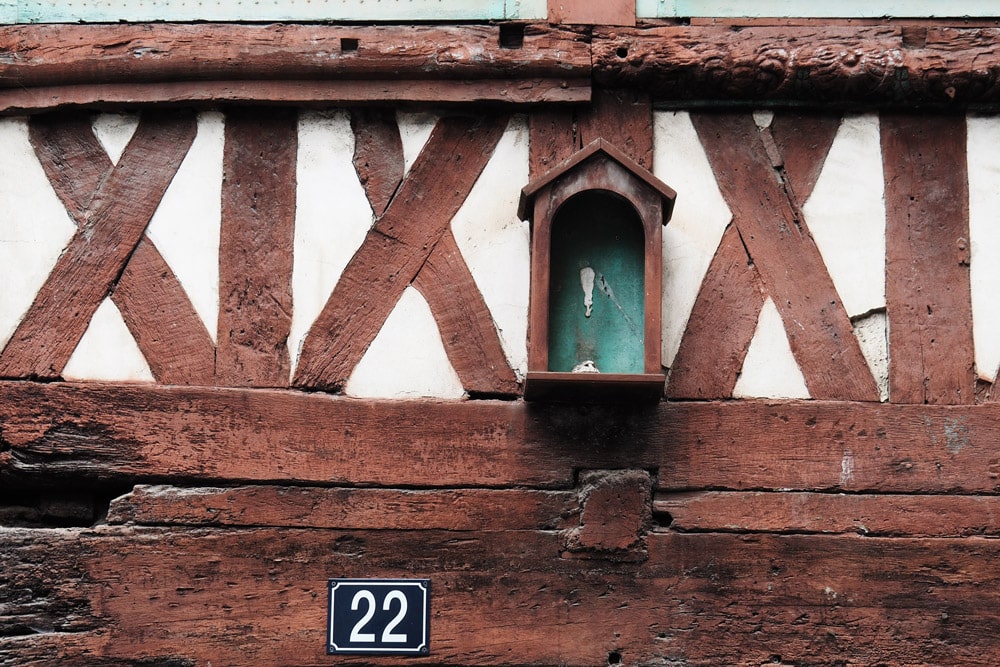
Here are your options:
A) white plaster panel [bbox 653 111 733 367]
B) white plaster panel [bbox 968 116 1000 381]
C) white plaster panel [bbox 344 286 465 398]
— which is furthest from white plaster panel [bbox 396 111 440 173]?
white plaster panel [bbox 968 116 1000 381]

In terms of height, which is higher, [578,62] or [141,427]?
[578,62]

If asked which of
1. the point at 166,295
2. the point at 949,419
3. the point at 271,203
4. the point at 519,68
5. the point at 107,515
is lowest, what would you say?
the point at 107,515

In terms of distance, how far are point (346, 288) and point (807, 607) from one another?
1475 mm

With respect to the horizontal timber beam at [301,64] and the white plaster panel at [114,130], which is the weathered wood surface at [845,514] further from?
the white plaster panel at [114,130]

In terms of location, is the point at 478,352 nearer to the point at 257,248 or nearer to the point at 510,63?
the point at 257,248

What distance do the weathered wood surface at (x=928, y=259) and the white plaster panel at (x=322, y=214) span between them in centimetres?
145

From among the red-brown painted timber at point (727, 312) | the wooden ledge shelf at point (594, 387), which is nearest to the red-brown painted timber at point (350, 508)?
the wooden ledge shelf at point (594, 387)

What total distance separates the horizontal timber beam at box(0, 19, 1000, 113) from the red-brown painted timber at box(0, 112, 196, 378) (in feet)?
0.39

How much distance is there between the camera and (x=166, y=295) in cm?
347

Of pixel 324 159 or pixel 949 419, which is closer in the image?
pixel 949 419

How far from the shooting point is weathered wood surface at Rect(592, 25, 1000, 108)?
3486mm

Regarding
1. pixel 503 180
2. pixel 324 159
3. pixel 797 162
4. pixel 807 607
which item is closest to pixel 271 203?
pixel 324 159

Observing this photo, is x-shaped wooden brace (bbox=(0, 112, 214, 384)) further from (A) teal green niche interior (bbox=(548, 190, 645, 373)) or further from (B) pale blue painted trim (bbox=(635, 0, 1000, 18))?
(B) pale blue painted trim (bbox=(635, 0, 1000, 18))

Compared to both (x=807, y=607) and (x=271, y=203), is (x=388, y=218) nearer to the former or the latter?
(x=271, y=203)
